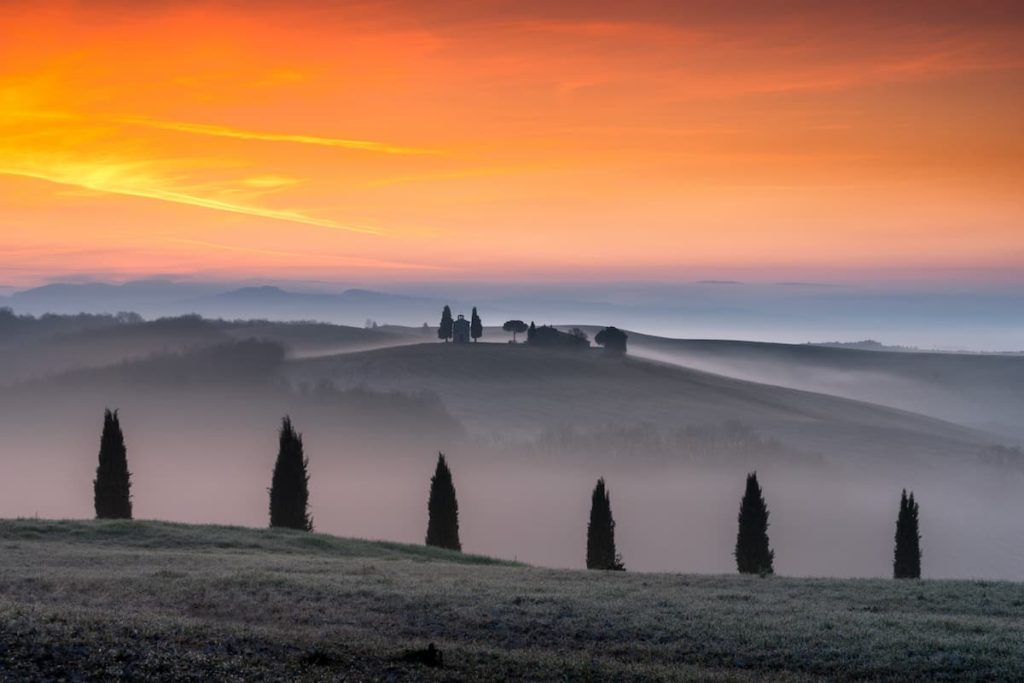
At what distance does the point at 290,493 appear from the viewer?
67.3m

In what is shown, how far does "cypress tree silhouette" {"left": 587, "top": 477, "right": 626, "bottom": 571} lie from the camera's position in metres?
61.8

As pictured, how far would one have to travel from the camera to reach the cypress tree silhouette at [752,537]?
210 feet

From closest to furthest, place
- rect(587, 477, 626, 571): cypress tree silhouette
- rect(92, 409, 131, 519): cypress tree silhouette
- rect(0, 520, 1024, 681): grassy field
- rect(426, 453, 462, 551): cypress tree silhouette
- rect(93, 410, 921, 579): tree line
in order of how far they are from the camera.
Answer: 1. rect(0, 520, 1024, 681): grassy field
2. rect(93, 410, 921, 579): tree line
3. rect(587, 477, 626, 571): cypress tree silhouette
4. rect(92, 409, 131, 519): cypress tree silhouette
5. rect(426, 453, 462, 551): cypress tree silhouette

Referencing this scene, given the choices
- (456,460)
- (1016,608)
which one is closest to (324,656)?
(1016,608)

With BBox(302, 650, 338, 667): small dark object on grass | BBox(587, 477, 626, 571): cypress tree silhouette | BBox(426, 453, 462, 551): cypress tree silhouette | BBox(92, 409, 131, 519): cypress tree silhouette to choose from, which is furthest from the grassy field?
BBox(92, 409, 131, 519): cypress tree silhouette

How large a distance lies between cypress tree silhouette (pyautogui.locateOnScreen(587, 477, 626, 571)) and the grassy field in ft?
78.4

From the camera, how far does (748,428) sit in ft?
606

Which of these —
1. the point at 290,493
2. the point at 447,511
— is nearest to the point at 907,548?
the point at 447,511

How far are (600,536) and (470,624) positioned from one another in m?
37.6

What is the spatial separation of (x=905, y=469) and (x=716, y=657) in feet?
504

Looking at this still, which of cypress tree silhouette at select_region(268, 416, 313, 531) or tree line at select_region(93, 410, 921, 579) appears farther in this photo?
cypress tree silhouette at select_region(268, 416, 313, 531)

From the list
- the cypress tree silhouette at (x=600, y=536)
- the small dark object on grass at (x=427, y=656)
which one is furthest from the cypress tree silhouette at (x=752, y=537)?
the small dark object on grass at (x=427, y=656)

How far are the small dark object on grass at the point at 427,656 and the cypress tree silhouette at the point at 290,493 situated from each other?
4708cm

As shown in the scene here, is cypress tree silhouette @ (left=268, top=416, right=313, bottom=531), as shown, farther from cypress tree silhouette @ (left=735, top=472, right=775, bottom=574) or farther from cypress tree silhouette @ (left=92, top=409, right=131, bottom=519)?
cypress tree silhouette @ (left=735, top=472, right=775, bottom=574)
